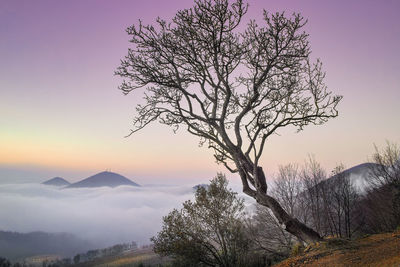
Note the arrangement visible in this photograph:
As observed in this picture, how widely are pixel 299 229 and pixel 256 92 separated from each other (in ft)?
17.8

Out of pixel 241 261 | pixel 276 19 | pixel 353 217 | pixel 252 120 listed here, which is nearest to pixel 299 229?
pixel 252 120

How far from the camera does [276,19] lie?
8.47m

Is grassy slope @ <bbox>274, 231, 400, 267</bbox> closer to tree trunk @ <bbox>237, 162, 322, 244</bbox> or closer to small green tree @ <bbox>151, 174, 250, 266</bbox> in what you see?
tree trunk @ <bbox>237, 162, 322, 244</bbox>

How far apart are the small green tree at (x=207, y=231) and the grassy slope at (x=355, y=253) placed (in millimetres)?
7007

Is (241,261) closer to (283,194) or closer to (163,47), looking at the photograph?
(163,47)

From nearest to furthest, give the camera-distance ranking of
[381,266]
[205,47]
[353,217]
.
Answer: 1. [381,266]
2. [205,47]
3. [353,217]

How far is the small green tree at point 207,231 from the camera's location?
14289 millimetres

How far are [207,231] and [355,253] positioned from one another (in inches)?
370

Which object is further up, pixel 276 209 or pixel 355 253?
pixel 276 209

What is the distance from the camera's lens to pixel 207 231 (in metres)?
14.9

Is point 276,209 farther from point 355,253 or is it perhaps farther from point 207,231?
point 207,231

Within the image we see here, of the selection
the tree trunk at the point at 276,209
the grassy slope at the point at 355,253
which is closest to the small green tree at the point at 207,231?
the tree trunk at the point at 276,209

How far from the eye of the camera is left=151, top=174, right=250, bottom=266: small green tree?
1429cm

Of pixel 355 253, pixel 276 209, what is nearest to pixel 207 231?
pixel 276 209
